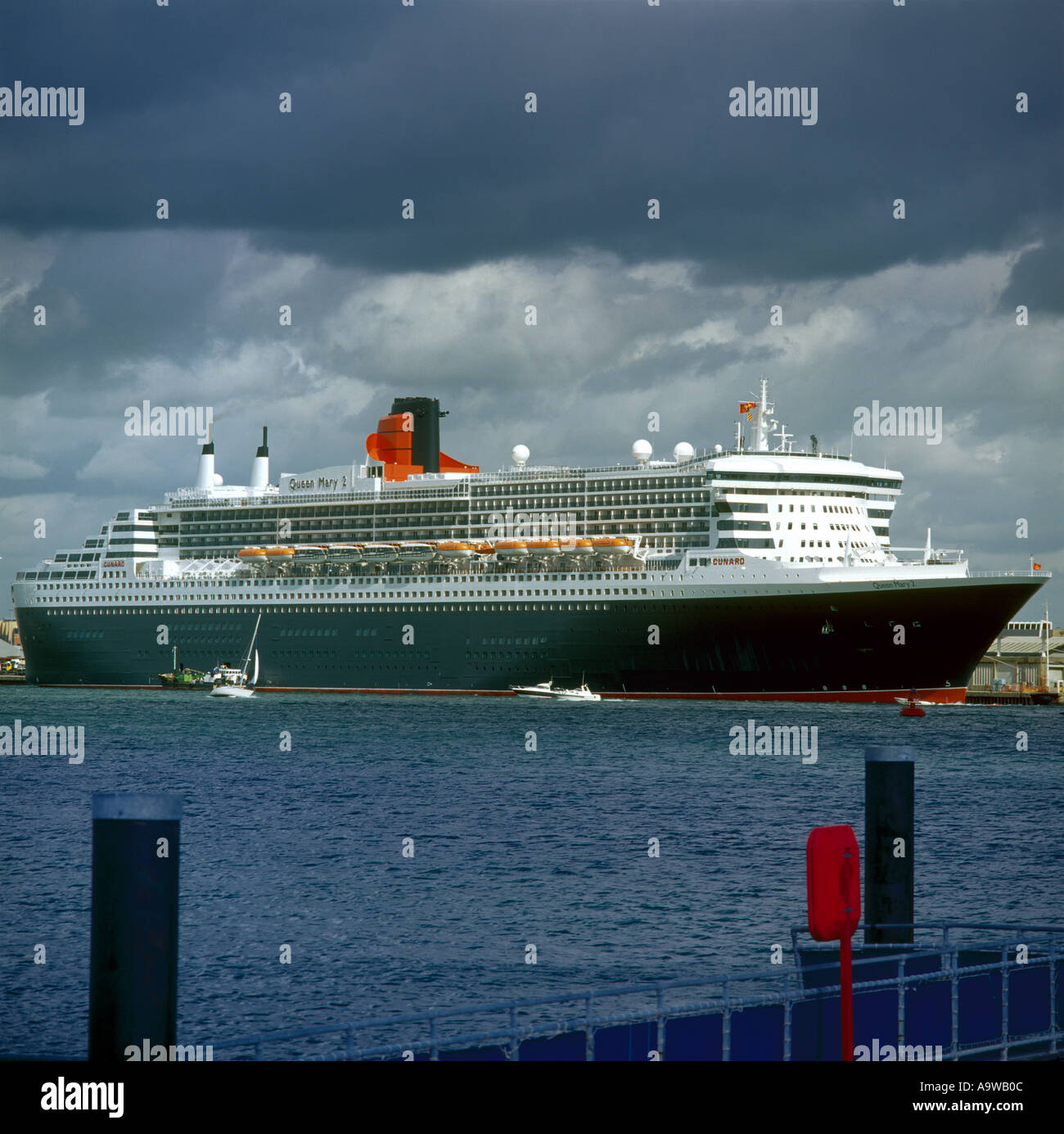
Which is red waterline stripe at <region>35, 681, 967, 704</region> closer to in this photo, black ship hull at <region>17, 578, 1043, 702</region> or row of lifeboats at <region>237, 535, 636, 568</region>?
black ship hull at <region>17, 578, 1043, 702</region>

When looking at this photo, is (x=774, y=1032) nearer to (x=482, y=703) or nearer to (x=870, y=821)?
(x=870, y=821)

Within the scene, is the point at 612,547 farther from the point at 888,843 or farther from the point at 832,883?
the point at 832,883

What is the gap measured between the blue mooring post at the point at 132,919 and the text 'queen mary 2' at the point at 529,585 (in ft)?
206

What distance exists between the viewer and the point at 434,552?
82.6 meters

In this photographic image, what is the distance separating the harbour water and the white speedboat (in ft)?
15.3

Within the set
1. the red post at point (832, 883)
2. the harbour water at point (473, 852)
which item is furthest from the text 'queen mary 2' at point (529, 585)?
the red post at point (832, 883)

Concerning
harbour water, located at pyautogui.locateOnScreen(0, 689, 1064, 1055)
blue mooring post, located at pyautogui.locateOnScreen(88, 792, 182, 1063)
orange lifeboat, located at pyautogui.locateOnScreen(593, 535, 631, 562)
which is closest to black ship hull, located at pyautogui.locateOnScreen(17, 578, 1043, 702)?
orange lifeboat, located at pyautogui.locateOnScreen(593, 535, 631, 562)

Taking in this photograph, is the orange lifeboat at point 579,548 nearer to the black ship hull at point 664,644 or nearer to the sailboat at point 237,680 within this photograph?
the black ship hull at point 664,644

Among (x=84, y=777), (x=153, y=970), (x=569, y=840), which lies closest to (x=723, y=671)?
(x=84, y=777)

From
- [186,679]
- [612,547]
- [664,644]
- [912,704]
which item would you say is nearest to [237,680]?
[186,679]

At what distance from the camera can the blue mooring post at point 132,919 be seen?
884cm

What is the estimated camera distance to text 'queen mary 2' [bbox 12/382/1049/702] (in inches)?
2803

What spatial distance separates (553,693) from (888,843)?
61.4 meters

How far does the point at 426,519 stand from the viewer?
87000 mm
